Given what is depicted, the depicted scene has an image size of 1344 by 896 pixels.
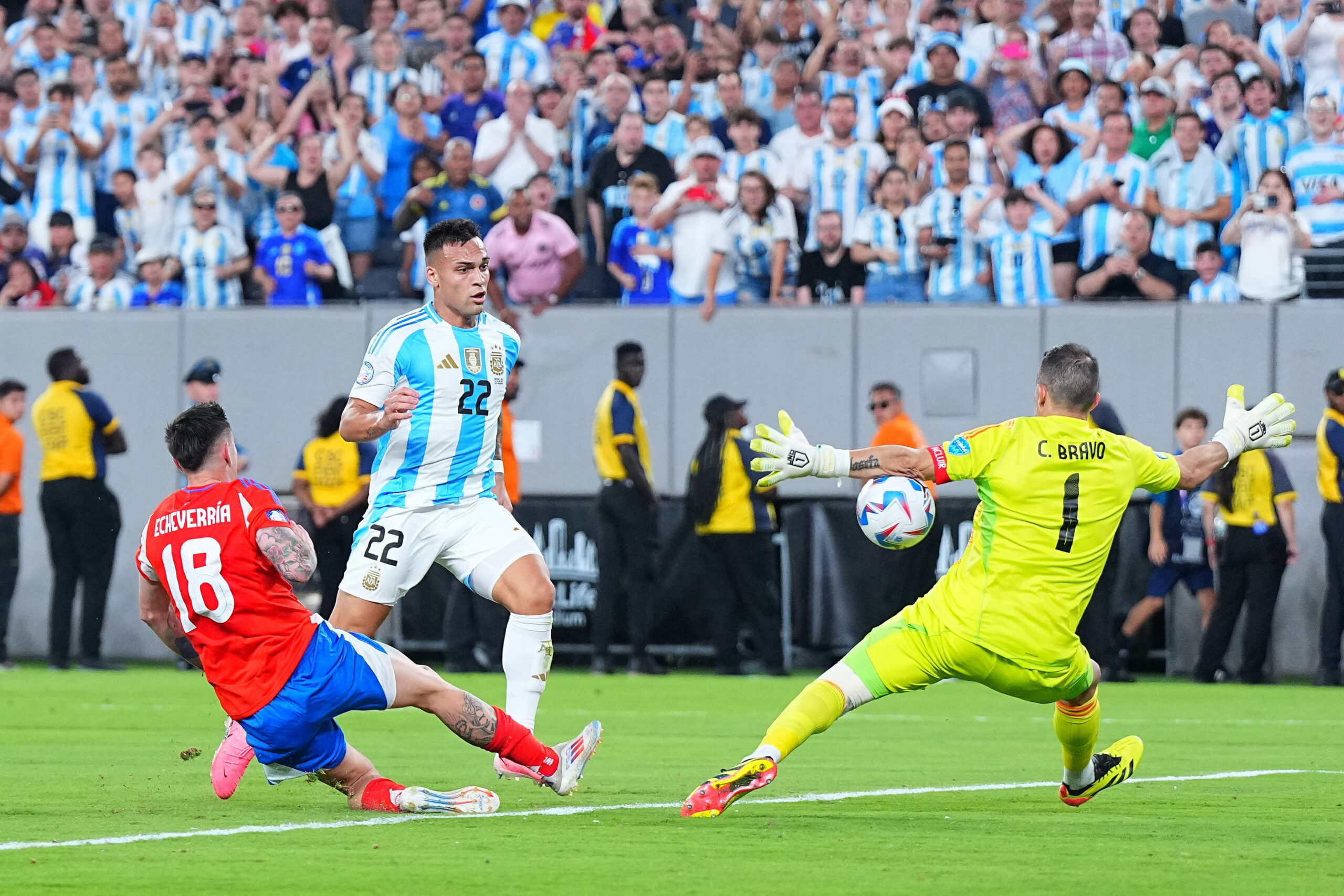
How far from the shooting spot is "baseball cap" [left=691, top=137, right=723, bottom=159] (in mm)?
17758

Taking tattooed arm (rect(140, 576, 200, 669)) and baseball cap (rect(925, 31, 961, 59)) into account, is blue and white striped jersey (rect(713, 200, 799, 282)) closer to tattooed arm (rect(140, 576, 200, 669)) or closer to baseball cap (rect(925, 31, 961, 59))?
baseball cap (rect(925, 31, 961, 59))

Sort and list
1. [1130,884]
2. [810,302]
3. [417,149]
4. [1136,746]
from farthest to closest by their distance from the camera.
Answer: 1. [417,149]
2. [810,302]
3. [1136,746]
4. [1130,884]

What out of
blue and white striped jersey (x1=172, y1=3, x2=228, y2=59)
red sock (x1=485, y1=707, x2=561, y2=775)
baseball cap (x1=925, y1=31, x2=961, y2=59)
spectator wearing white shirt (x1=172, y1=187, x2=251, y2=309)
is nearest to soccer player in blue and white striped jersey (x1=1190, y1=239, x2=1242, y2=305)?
baseball cap (x1=925, y1=31, x2=961, y2=59)

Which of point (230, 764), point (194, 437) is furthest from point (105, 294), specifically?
point (194, 437)

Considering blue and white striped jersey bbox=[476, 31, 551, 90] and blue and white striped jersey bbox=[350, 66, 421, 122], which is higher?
blue and white striped jersey bbox=[476, 31, 551, 90]

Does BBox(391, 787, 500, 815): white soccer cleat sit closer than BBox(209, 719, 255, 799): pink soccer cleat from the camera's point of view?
Yes

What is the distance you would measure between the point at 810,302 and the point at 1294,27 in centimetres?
571

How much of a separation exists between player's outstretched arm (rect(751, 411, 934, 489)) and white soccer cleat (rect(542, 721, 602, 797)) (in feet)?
4.48

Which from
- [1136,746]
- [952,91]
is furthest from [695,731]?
[952,91]

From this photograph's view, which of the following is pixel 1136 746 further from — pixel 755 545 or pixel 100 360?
pixel 100 360

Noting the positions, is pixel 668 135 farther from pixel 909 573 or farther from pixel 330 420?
pixel 909 573

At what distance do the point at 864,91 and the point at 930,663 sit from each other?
1302 centimetres

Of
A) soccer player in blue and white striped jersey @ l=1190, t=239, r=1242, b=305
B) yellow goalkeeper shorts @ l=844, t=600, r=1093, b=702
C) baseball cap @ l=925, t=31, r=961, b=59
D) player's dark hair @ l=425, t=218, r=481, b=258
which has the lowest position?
yellow goalkeeper shorts @ l=844, t=600, r=1093, b=702

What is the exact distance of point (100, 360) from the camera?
1852 centimetres
